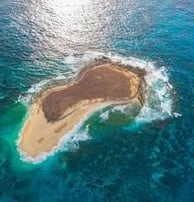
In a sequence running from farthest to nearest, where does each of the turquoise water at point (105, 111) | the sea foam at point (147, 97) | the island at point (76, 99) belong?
the island at point (76, 99) < the sea foam at point (147, 97) < the turquoise water at point (105, 111)

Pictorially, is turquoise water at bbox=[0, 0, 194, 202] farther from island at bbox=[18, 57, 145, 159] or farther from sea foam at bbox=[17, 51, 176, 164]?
island at bbox=[18, 57, 145, 159]

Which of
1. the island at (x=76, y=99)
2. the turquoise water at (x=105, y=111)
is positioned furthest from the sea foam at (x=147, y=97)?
the island at (x=76, y=99)

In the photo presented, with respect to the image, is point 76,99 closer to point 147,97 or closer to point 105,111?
point 105,111

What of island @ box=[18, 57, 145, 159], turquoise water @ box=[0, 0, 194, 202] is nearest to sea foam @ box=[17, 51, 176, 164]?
turquoise water @ box=[0, 0, 194, 202]

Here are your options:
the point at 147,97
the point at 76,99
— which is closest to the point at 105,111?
the point at 76,99

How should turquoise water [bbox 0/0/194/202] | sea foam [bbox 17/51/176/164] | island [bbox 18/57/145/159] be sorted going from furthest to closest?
island [bbox 18/57/145/159] < sea foam [bbox 17/51/176/164] < turquoise water [bbox 0/0/194/202]

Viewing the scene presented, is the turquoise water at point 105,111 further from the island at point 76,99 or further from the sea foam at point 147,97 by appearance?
the island at point 76,99

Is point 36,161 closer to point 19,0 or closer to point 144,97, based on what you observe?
point 144,97

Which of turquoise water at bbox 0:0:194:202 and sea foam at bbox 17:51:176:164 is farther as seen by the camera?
sea foam at bbox 17:51:176:164
